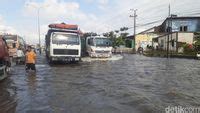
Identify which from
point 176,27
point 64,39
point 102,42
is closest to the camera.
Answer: point 64,39

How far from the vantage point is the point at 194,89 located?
42.2 ft

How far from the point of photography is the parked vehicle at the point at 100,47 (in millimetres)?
30469

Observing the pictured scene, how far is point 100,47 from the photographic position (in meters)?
30.4

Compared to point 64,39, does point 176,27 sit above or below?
above

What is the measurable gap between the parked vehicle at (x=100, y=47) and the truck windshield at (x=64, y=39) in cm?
644

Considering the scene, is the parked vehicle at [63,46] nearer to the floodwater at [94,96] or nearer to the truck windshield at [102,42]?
the truck windshield at [102,42]

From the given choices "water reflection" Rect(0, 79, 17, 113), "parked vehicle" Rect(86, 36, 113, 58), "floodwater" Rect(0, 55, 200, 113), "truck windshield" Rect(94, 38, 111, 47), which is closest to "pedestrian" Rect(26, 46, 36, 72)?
"floodwater" Rect(0, 55, 200, 113)

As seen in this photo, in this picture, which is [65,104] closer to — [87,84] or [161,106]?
[161,106]

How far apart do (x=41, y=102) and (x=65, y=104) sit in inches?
33.8

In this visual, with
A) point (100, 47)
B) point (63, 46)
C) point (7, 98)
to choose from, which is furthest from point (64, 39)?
point (7, 98)

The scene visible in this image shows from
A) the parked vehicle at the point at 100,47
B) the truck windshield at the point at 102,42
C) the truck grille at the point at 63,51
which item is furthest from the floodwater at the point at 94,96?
the truck windshield at the point at 102,42

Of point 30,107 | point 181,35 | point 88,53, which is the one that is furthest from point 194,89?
point 181,35

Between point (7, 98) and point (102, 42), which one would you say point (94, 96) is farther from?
point (102, 42)

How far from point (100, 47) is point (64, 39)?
→ 7.25 meters
